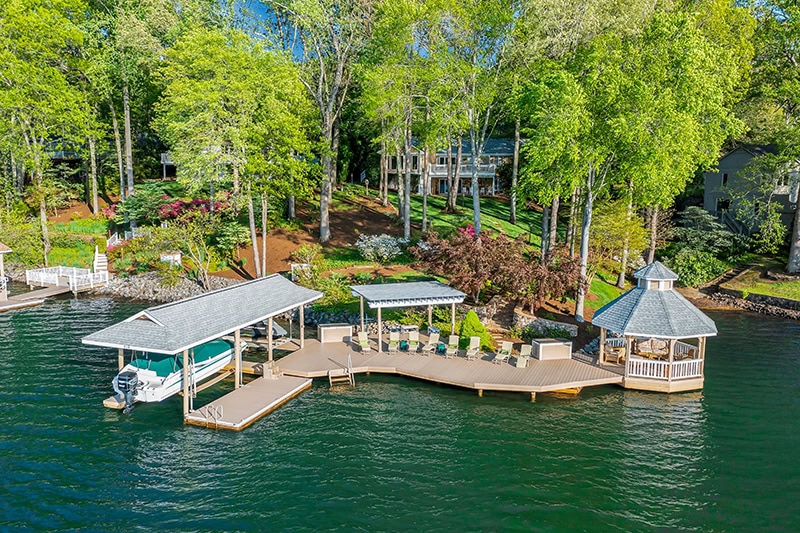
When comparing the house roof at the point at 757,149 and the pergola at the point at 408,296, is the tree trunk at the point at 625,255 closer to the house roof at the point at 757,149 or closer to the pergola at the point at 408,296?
the pergola at the point at 408,296

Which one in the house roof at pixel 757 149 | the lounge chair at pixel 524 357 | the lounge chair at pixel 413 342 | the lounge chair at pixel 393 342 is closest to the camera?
the lounge chair at pixel 524 357

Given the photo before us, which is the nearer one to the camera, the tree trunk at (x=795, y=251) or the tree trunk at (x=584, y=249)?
the tree trunk at (x=584, y=249)

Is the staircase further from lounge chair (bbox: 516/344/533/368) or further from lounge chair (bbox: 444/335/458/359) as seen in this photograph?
lounge chair (bbox: 516/344/533/368)

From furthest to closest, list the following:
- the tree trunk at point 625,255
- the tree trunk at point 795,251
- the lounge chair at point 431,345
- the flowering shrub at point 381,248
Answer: the flowering shrub at point 381,248 → the tree trunk at point 795,251 → the tree trunk at point 625,255 → the lounge chair at point 431,345

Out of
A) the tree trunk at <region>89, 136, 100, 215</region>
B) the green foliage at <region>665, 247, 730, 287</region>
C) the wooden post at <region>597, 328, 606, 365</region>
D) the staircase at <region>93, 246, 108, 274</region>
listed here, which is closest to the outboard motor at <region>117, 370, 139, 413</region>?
the wooden post at <region>597, 328, 606, 365</region>

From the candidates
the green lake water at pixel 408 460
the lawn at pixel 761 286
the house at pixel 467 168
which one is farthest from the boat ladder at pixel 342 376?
the house at pixel 467 168

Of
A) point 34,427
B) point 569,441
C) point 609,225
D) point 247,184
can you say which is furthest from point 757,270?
point 34,427
